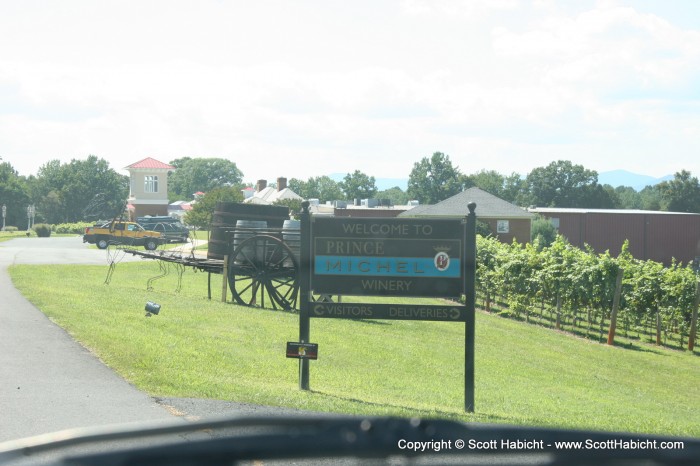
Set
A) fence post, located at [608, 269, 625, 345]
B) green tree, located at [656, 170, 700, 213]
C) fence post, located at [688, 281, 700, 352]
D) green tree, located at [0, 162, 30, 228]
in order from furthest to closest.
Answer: green tree, located at [656, 170, 700, 213] → green tree, located at [0, 162, 30, 228] → fence post, located at [688, 281, 700, 352] → fence post, located at [608, 269, 625, 345]

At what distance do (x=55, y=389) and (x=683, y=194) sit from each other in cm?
12152

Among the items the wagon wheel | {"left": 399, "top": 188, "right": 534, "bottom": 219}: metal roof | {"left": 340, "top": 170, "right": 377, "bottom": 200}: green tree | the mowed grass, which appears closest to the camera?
Result: the mowed grass

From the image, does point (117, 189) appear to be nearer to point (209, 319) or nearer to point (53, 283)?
point (53, 283)

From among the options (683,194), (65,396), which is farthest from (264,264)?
(683,194)

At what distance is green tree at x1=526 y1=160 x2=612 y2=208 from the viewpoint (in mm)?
127625

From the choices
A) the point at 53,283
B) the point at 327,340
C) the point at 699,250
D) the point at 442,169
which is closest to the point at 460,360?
the point at 327,340

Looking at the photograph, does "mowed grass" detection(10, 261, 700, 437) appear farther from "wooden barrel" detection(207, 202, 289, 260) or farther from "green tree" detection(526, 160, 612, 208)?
"green tree" detection(526, 160, 612, 208)

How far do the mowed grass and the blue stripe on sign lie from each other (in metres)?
1.47

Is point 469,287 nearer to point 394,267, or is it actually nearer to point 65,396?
point 394,267

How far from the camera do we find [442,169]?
13525 centimetres

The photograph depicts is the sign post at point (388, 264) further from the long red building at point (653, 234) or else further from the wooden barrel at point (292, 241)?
the long red building at point (653, 234)

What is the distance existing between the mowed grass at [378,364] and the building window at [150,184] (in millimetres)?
63351

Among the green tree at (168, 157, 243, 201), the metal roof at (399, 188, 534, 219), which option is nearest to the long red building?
the metal roof at (399, 188, 534, 219)

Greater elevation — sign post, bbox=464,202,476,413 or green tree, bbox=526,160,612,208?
green tree, bbox=526,160,612,208
